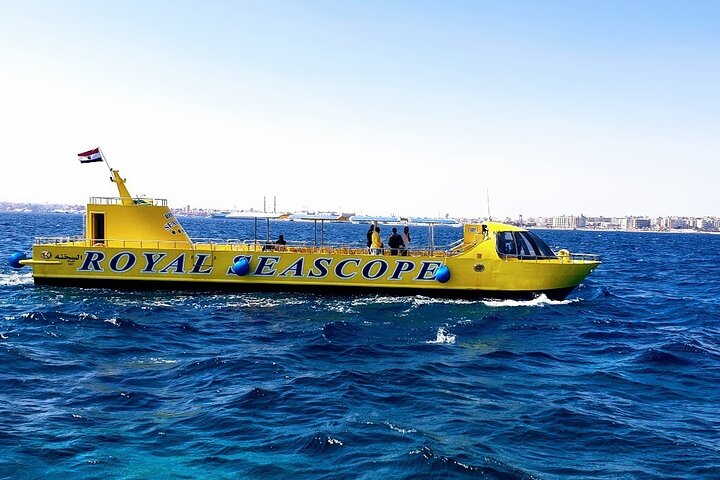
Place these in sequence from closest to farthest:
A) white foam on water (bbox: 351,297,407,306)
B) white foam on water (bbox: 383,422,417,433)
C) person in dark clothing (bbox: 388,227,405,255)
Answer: white foam on water (bbox: 383,422,417,433), white foam on water (bbox: 351,297,407,306), person in dark clothing (bbox: 388,227,405,255)

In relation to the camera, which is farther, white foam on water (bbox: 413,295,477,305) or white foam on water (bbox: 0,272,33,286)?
white foam on water (bbox: 0,272,33,286)

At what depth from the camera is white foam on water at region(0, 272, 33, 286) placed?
30.1 m

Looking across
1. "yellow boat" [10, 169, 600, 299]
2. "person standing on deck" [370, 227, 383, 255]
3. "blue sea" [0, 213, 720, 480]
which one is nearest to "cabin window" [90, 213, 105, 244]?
"yellow boat" [10, 169, 600, 299]

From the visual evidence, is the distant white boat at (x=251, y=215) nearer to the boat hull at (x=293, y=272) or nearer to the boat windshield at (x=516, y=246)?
the boat hull at (x=293, y=272)

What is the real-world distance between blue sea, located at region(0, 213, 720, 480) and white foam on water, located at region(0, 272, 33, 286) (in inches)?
191

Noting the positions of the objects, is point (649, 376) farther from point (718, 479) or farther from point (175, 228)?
point (175, 228)

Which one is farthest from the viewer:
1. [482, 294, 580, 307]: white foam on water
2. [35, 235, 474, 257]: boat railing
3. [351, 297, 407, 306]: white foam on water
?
[35, 235, 474, 257]: boat railing

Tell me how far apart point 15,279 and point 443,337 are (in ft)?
76.4

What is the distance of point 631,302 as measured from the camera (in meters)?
30.6

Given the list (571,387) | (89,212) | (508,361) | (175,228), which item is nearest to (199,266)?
(175,228)

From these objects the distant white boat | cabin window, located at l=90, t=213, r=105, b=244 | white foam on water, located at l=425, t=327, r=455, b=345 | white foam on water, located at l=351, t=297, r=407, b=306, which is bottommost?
white foam on water, located at l=425, t=327, r=455, b=345

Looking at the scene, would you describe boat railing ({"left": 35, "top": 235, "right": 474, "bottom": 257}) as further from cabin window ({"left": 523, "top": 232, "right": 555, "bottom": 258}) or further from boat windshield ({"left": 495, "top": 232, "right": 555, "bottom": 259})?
cabin window ({"left": 523, "top": 232, "right": 555, "bottom": 258})

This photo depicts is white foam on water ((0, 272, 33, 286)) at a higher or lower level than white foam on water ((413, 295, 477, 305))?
higher

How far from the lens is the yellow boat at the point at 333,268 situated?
27828 millimetres
